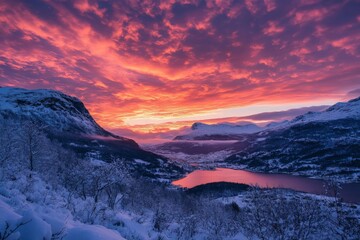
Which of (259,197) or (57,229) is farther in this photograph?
(259,197)

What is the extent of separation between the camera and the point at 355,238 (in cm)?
2048

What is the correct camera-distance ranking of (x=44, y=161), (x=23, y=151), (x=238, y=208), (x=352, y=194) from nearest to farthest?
(x=23, y=151)
(x=44, y=161)
(x=238, y=208)
(x=352, y=194)

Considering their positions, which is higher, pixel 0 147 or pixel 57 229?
pixel 0 147

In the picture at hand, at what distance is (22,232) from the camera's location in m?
6.49

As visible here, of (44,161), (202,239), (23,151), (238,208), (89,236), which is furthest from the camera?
(238,208)

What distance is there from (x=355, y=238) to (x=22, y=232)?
24.4 m

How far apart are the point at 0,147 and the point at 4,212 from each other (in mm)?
44746

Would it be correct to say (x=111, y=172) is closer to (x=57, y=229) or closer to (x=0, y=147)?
(x=0, y=147)

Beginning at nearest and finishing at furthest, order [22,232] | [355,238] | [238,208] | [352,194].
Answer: [22,232] < [355,238] < [238,208] < [352,194]

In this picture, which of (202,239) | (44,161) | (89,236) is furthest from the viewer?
(44,161)

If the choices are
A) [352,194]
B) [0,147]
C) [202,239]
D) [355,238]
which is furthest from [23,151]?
[352,194]

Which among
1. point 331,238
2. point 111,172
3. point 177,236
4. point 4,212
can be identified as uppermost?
point 4,212

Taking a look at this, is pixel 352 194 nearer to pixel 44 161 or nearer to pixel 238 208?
pixel 238 208

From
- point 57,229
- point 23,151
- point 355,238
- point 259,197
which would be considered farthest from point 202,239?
point 23,151
